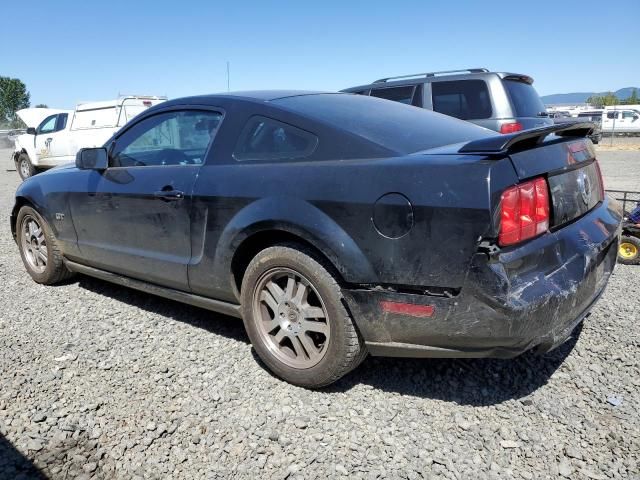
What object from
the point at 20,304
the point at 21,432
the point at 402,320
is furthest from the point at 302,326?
the point at 20,304

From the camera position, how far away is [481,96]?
6.95 m

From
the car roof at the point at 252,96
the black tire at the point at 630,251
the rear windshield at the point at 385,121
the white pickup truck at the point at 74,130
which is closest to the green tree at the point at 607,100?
the white pickup truck at the point at 74,130

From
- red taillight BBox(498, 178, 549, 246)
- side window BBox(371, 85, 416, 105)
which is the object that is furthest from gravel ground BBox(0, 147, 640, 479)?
side window BBox(371, 85, 416, 105)

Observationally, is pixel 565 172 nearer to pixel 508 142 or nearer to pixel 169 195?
pixel 508 142

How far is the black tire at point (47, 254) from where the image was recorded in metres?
4.36

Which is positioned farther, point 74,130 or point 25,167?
point 25,167

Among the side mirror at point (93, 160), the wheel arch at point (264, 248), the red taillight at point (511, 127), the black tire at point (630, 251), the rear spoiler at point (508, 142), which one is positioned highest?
the rear spoiler at point (508, 142)

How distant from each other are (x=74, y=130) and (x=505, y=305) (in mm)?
13674

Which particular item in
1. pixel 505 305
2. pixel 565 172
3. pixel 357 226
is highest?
pixel 565 172

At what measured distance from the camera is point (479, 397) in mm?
2637

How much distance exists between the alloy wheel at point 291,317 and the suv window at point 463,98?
5.10m

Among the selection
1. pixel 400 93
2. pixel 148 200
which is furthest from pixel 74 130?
pixel 148 200

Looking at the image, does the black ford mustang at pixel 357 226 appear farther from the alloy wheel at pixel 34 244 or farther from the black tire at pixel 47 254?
the alloy wheel at pixel 34 244

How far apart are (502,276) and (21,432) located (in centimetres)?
232
